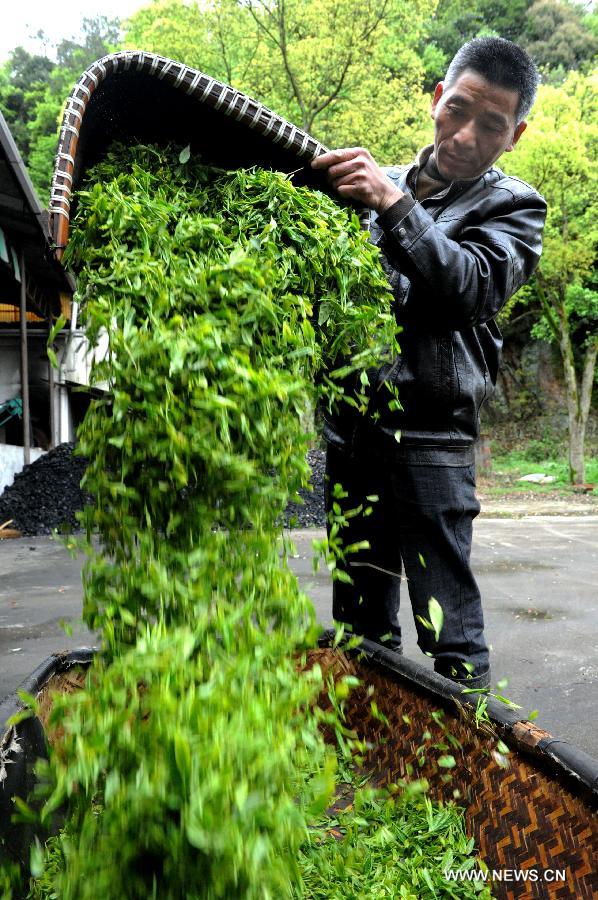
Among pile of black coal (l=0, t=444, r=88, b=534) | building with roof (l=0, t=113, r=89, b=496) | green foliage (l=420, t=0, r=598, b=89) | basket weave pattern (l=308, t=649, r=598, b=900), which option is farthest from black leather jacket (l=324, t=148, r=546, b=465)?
green foliage (l=420, t=0, r=598, b=89)

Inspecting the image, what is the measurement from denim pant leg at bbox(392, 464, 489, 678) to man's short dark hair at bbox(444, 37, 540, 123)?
105cm

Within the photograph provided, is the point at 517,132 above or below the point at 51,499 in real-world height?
above

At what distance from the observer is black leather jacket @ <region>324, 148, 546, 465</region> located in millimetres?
1865

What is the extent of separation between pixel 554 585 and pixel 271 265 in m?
4.35

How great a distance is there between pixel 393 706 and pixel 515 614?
265 centimetres

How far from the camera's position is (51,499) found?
845 cm

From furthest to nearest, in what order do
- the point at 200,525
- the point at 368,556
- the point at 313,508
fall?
the point at 313,508
the point at 368,556
the point at 200,525

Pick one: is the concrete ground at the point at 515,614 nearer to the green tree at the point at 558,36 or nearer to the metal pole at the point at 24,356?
the metal pole at the point at 24,356

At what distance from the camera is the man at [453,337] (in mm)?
1893

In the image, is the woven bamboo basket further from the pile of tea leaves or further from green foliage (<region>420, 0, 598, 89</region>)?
green foliage (<region>420, 0, 598, 89</region>)

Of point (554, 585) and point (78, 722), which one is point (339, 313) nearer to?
point (78, 722)

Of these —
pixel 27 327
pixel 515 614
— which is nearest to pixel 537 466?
pixel 27 327

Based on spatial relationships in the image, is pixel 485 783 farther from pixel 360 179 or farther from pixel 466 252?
pixel 360 179

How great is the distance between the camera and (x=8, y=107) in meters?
33.0
